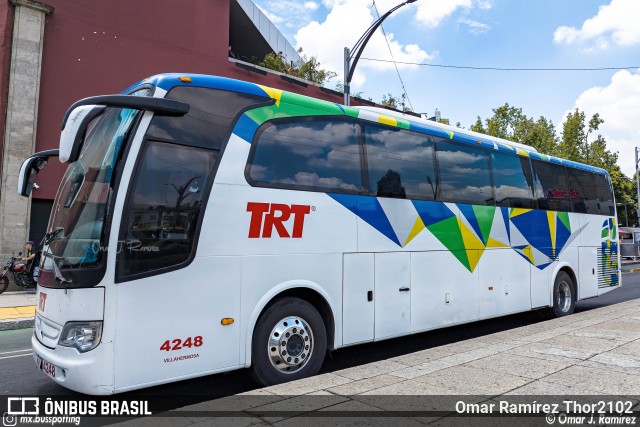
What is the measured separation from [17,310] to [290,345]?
8682 mm

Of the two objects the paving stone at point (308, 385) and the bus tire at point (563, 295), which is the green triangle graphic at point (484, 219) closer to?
the bus tire at point (563, 295)

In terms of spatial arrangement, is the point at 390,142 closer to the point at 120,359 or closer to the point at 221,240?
the point at 221,240

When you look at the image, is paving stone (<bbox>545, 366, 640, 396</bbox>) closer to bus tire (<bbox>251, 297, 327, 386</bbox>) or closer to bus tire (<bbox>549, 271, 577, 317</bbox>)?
bus tire (<bbox>251, 297, 327, 386</bbox>)

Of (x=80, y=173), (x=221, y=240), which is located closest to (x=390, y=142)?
(x=221, y=240)

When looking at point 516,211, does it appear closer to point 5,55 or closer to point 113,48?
point 113,48

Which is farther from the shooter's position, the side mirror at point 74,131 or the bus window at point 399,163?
the bus window at point 399,163

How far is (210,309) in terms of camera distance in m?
4.62

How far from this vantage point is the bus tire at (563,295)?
10.1 m

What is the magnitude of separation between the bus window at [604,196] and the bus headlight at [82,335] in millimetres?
11931

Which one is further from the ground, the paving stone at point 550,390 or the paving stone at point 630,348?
the paving stone at point 630,348

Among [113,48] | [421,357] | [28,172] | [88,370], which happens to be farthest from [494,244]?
[113,48]

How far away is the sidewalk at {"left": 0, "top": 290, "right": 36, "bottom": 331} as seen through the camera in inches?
372

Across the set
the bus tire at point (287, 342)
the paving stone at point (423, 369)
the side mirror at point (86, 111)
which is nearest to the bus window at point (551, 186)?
the paving stone at point (423, 369)

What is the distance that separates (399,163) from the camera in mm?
6684
